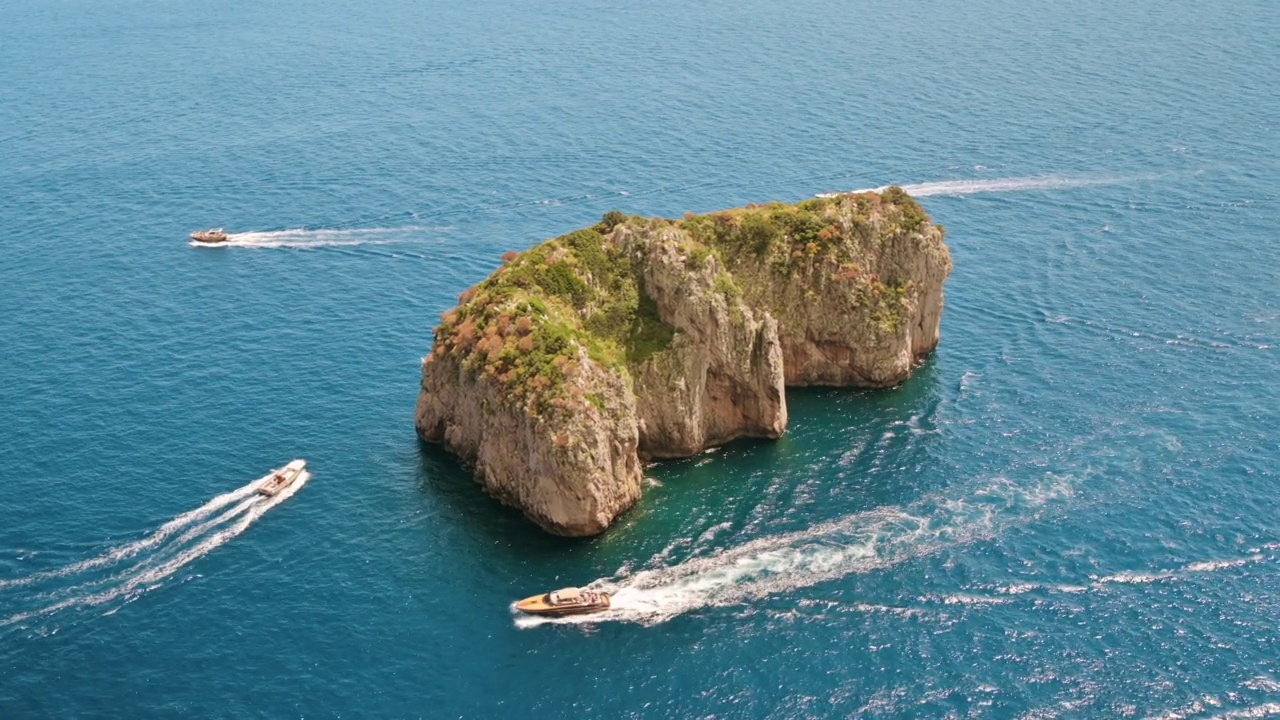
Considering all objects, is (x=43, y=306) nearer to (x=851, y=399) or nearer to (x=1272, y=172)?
(x=851, y=399)

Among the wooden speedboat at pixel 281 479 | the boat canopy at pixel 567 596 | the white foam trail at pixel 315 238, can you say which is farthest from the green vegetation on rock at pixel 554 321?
the white foam trail at pixel 315 238

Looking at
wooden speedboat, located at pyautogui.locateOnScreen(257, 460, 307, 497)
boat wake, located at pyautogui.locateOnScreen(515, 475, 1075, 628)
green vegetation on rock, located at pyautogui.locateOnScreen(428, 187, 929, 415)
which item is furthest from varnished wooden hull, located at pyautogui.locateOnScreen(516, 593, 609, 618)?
wooden speedboat, located at pyautogui.locateOnScreen(257, 460, 307, 497)

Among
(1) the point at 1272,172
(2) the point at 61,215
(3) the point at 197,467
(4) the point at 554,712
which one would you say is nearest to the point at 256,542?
(3) the point at 197,467

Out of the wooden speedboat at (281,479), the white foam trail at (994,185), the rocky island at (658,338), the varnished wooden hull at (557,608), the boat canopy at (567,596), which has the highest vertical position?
the white foam trail at (994,185)

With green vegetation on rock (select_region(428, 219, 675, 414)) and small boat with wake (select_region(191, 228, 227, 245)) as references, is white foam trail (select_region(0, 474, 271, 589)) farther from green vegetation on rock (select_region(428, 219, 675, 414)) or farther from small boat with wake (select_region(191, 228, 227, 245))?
small boat with wake (select_region(191, 228, 227, 245))

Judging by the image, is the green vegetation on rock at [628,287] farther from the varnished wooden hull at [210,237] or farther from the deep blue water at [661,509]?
the varnished wooden hull at [210,237]

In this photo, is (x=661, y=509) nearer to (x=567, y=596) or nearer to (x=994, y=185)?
(x=567, y=596)
